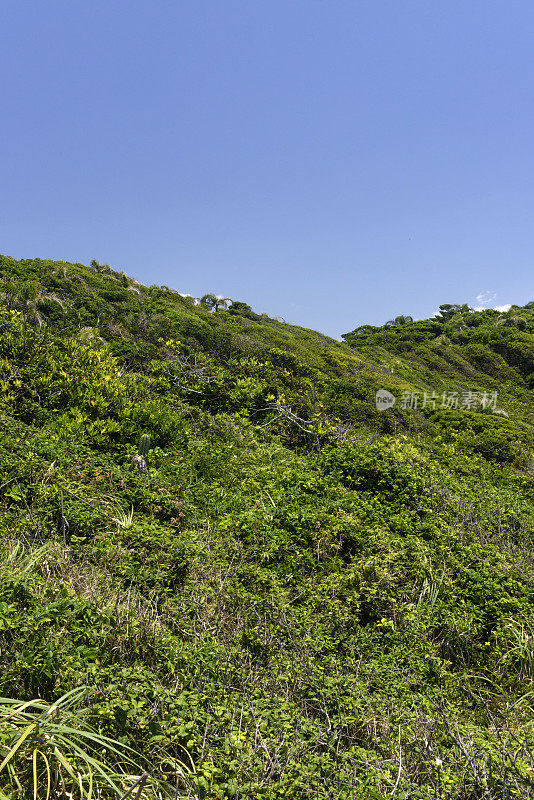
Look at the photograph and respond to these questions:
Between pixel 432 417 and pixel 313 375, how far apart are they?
12.1ft

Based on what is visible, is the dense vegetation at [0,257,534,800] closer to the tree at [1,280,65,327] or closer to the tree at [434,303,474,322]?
the tree at [1,280,65,327]

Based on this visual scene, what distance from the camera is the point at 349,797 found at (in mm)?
1933

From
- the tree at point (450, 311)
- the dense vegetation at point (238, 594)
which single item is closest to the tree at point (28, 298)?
the dense vegetation at point (238, 594)

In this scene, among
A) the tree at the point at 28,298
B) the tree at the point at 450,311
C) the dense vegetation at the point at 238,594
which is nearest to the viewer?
the dense vegetation at the point at 238,594

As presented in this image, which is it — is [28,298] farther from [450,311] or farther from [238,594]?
[450,311]

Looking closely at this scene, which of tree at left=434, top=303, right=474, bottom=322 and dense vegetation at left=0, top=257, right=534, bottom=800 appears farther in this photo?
tree at left=434, top=303, right=474, bottom=322

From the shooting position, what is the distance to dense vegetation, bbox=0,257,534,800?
2094 millimetres

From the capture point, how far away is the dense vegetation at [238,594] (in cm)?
209

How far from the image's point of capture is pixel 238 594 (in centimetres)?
339

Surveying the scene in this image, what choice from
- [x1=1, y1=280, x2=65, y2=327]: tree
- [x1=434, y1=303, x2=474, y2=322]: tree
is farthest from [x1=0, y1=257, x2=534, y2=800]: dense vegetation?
[x1=434, y1=303, x2=474, y2=322]: tree

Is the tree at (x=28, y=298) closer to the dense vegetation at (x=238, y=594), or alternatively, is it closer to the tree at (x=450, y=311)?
the dense vegetation at (x=238, y=594)

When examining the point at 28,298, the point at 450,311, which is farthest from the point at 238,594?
the point at 450,311

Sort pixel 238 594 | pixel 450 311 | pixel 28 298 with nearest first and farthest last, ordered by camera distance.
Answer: pixel 238 594
pixel 28 298
pixel 450 311

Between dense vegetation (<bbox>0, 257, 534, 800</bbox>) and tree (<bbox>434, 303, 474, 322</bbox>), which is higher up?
tree (<bbox>434, 303, 474, 322</bbox>)
